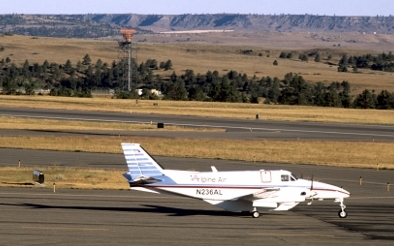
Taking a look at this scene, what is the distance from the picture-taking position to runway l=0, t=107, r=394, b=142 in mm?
79400

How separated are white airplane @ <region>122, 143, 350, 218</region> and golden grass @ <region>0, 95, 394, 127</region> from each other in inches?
2665

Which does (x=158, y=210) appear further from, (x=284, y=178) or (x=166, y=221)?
(x=284, y=178)

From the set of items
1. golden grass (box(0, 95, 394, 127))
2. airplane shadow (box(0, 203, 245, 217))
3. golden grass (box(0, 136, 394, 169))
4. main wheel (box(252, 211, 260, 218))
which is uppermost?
main wheel (box(252, 211, 260, 218))

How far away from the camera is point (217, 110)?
11625 cm

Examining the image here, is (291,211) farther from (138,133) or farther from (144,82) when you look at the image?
(144,82)

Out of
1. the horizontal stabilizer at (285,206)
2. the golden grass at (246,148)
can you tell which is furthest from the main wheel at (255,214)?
the golden grass at (246,148)

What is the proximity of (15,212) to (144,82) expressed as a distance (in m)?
163

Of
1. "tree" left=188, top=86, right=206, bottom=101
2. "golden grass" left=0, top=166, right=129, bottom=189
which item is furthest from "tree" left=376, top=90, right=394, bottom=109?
"golden grass" left=0, top=166, right=129, bottom=189

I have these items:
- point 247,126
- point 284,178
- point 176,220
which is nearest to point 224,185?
point 176,220

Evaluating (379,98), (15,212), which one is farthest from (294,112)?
(15,212)

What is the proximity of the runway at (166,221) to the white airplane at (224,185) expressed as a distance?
98cm

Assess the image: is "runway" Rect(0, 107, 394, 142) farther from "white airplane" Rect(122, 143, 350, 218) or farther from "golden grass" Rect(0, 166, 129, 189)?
"white airplane" Rect(122, 143, 350, 218)

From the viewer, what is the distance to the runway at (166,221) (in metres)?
30.6

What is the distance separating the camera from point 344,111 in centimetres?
11981
